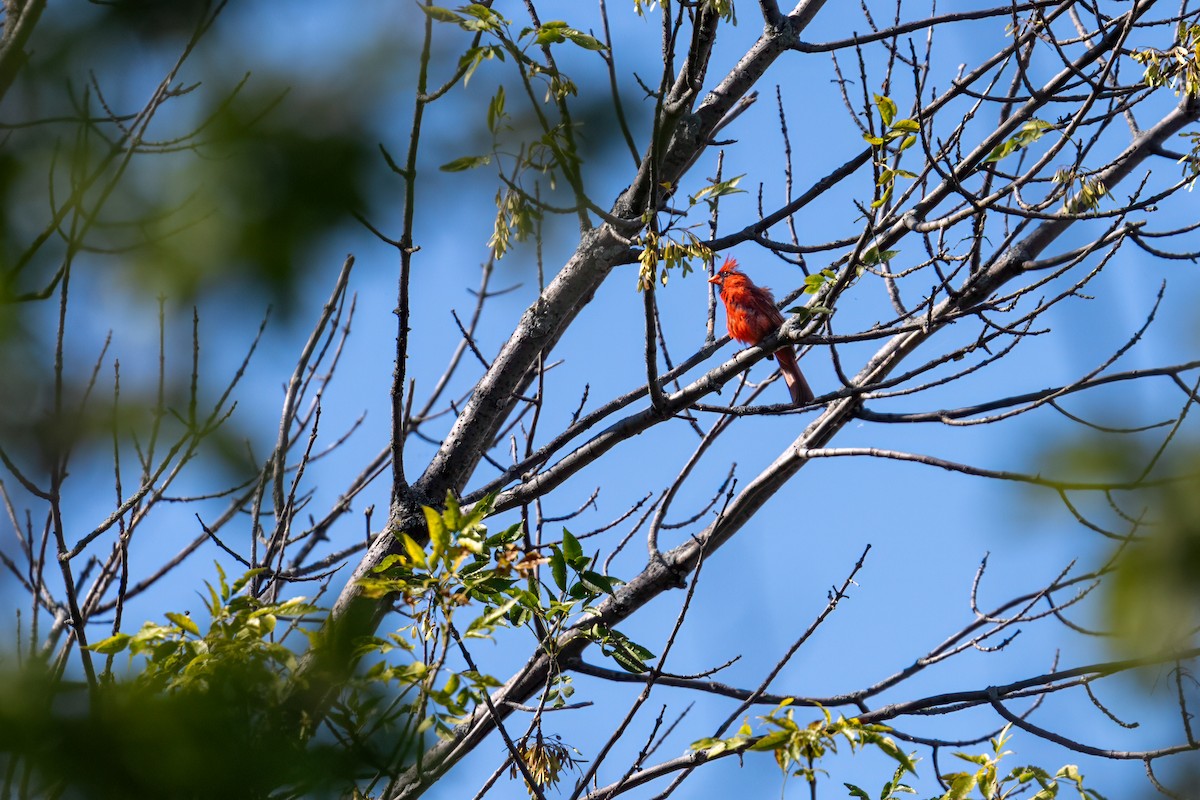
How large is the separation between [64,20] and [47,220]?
24cm

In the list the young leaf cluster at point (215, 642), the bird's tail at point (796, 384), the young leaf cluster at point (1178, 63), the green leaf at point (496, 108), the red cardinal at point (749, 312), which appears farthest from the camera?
the red cardinal at point (749, 312)

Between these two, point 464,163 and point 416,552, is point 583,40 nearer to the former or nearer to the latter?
point 464,163

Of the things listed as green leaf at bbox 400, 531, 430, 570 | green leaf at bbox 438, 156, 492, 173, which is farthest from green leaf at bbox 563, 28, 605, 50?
green leaf at bbox 400, 531, 430, 570

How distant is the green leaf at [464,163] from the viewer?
2444 millimetres

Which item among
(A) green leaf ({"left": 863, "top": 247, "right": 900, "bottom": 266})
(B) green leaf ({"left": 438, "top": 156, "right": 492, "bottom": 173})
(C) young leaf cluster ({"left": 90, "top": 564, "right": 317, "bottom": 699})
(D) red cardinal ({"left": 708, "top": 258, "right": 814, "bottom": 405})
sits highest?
(D) red cardinal ({"left": 708, "top": 258, "right": 814, "bottom": 405})

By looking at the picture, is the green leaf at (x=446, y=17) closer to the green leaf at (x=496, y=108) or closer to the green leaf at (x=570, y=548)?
the green leaf at (x=496, y=108)

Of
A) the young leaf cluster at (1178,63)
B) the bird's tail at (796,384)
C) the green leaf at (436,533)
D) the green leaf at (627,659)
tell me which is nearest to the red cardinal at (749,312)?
the bird's tail at (796,384)

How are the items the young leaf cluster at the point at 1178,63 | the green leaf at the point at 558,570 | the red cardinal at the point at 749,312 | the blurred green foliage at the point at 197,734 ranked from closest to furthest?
the blurred green foliage at the point at 197,734
the green leaf at the point at 558,570
the young leaf cluster at the point at 1178,63
the red cardinal at the point at 749,312

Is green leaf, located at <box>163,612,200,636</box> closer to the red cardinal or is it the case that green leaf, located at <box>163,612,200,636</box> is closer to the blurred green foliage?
the blurred green foliage

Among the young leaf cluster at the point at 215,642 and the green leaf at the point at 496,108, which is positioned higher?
the green leaf at the point at 496,108

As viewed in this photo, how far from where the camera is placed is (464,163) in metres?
2.62

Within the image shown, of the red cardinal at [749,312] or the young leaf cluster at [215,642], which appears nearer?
the young leaf cluster at [215,642]

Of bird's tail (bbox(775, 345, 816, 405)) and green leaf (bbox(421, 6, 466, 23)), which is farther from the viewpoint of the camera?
bird's tail (bbox(775, 345, 816, 405))

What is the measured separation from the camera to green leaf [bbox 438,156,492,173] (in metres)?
2.44
